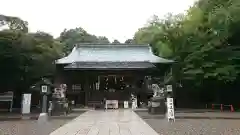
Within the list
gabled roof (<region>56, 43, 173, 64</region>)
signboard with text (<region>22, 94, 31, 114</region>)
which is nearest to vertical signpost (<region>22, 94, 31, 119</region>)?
signboard with text (<region>22, 94, 31, 114</region>)

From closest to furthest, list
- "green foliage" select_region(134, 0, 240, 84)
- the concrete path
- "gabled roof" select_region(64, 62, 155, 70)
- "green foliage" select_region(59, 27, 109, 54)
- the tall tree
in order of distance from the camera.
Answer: the concrete path, "green foliage" select_region(134, 0, 240, 84), the tall tree, "gabled roof" select_region(64, 62, 155, 70), "green foliage" select_region(59, 27, 109, 54)

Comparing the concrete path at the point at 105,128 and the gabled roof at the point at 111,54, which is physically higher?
the gabled roof at the point at 111,54

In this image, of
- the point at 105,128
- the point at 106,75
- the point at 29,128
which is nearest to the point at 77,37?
the point at 106,75

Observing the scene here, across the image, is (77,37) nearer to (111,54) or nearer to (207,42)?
(111,54)

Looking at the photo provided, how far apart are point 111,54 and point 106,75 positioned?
3732 mm

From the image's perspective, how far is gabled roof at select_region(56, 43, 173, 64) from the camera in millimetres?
28250

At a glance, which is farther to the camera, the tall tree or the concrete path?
the tall tree

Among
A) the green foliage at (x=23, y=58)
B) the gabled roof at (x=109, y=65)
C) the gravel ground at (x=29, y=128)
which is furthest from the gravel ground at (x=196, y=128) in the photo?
the green foliage at (x=23, y=58)

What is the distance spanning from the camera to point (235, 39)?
85.5 ft

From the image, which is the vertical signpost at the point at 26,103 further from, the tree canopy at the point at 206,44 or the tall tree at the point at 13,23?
the tree canopy at the point at 206,44

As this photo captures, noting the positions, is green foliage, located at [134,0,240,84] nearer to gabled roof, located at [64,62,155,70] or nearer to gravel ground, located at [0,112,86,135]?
gabled roof, located at [64,62,155,70]

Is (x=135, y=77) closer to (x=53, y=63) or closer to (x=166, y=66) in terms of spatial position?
(x=166, y=66)

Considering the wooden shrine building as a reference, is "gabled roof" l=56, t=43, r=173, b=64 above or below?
above

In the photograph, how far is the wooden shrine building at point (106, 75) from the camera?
26.0 m
